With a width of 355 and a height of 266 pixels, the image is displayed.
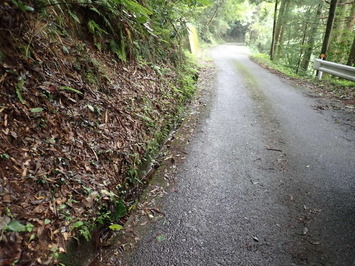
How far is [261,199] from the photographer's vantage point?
2816 mm

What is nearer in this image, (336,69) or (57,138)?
(57,138)

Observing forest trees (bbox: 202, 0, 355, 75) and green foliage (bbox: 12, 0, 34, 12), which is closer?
green foliage (bbox: 12, 0, 34, 12)

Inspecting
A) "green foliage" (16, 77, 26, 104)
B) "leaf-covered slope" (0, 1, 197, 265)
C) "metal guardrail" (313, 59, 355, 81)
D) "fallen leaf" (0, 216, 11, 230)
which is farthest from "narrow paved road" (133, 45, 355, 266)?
"metal guardrail" (313, 59, 355, 81)

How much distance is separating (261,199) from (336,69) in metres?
8.53

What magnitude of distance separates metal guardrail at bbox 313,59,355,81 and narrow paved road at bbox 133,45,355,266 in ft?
13.8

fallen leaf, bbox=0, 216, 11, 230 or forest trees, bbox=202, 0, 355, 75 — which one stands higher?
forest trees, bbox=202, 0, 355, 75

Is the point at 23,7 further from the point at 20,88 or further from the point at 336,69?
the point at 336,69

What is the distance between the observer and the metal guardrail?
25.5 feet

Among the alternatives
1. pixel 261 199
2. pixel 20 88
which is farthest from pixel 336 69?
pixel 20 88

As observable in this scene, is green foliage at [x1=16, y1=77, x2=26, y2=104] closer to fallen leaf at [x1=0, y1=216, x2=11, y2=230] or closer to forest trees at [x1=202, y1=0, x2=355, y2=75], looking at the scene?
fallen leaf at [x1=0, y1=216, x2=11, y2=230]

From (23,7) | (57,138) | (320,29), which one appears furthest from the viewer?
(320,29)

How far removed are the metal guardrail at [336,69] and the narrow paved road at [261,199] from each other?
166 inches

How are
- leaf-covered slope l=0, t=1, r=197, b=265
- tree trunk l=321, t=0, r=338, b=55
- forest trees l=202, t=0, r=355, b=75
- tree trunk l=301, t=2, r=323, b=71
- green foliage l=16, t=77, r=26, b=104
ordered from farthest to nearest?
1. tree trunk l=301, t=2, r=323, b=71
2. forest trees l=202, t=0, r=355, b=75
3. tree trunk l=321, t=0, r=338, b=55
4. green foliage l=16, t=77, r=26, b=104
5. leaf-covered slope l=0, t=1, r=197, b=265

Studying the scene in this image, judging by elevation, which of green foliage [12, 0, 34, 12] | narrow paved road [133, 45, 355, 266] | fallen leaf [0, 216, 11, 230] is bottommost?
narrow paved road [133, 45, 355, 266]
